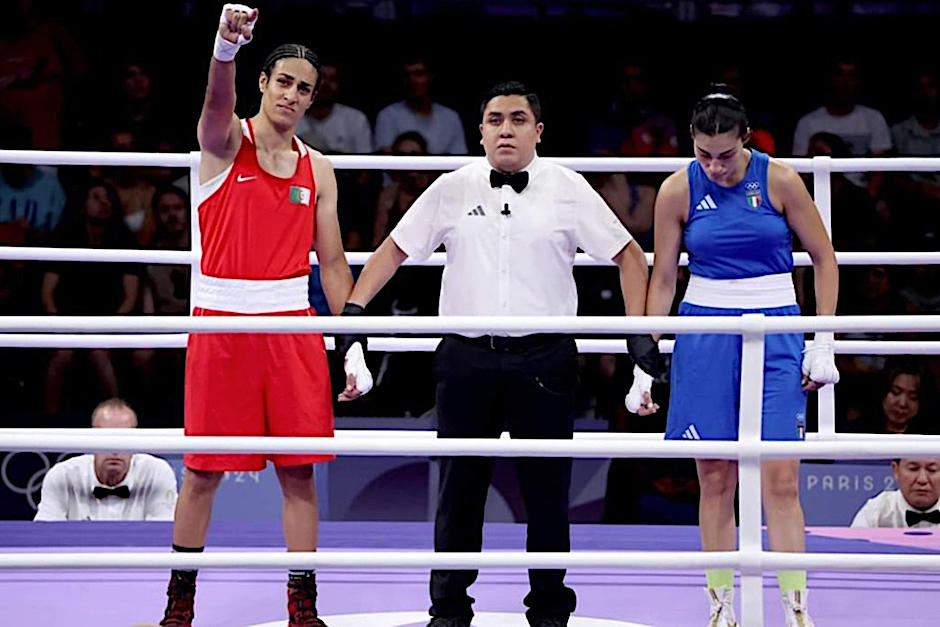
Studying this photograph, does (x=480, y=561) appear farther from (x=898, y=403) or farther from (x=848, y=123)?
(x=848, y=123)

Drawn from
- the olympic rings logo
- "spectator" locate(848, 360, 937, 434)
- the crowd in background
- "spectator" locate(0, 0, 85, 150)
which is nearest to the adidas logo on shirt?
the crowd in background

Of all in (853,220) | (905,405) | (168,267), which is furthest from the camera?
(853,220)

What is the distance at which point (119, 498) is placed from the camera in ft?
16.0

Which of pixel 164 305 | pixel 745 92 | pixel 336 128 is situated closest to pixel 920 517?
Result: pixel 745 92

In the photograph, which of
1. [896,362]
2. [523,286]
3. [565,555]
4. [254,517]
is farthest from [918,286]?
A: [565,555]

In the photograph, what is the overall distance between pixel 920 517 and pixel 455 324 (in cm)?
257

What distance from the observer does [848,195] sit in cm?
675

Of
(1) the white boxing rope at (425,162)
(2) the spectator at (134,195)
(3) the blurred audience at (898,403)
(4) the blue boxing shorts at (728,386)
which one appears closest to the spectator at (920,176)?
(3) the blurred audience at (898,403)

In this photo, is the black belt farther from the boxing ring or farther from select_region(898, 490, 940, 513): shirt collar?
select_region(898, 490, 940, 513): shirt collar

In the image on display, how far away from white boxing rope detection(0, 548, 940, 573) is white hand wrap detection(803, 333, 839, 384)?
62 centimetres

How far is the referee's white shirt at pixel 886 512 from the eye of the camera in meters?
4.70

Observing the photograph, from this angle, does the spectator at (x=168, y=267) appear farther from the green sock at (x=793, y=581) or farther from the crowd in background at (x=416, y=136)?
the green sock at (x=793, y=581)

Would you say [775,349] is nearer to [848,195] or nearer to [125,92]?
[848,195]

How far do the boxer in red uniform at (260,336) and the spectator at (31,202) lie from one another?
135 inches
